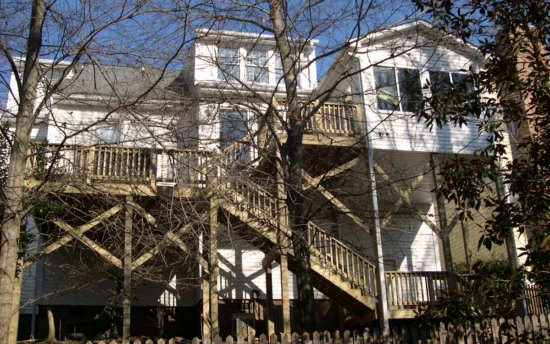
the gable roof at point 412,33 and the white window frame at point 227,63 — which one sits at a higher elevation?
the gable roof at point 412,33

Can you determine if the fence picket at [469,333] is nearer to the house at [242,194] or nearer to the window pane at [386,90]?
the house at [242,194]

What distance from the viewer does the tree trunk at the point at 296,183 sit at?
11758 millimetres

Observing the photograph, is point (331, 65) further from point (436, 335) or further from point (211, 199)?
point (436, 335)

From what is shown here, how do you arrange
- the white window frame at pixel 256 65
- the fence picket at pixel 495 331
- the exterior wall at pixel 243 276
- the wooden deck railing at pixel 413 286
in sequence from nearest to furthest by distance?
1. the fence picket at pixel 495 331
2. the white window frame at pixel 256 65
3. the wooden deck railing at pixel 413 286
4. the exterior wall at pixel 243 276

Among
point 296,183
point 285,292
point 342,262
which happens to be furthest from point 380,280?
point 296,183

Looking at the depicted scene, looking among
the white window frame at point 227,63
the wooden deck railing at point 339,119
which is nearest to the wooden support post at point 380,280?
the wooden deck railing at point 339,119

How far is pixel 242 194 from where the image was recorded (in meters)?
12.0

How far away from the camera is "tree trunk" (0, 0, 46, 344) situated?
7.99 metres

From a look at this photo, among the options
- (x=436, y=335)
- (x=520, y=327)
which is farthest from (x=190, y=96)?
(x=520, y=327)

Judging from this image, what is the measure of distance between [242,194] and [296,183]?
3.62 feet

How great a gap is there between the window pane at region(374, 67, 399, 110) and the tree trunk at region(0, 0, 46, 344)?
10.5 meters

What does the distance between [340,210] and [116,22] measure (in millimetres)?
6857

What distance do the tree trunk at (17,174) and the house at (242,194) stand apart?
116 cm

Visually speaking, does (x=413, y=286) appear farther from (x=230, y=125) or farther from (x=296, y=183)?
(x=230, y=125)
